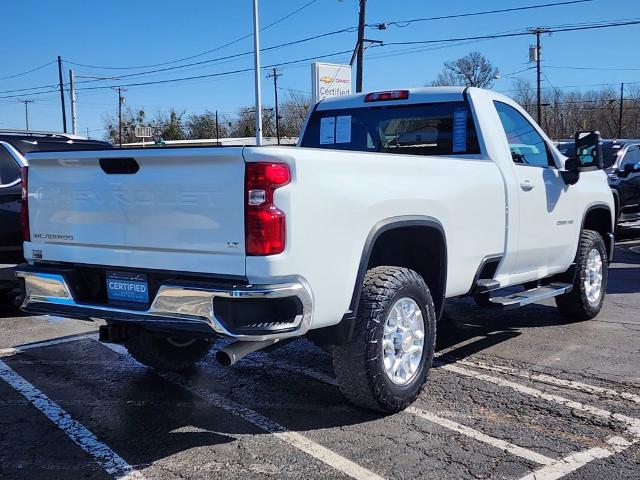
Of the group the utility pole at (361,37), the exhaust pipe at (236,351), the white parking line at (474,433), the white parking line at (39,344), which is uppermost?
the utility pole at (361,37)

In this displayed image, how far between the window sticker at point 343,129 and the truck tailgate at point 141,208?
2673 mm

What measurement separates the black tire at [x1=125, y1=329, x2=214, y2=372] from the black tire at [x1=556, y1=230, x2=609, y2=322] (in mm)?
3538

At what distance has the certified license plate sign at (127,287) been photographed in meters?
3.74

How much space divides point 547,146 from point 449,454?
3.41 meters

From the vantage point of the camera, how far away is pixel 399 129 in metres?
5.76

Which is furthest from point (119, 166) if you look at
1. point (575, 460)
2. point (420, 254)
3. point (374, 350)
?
point (575, 460)

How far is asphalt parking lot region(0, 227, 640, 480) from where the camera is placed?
3.55 meters

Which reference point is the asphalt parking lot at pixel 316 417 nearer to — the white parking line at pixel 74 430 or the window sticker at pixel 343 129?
the white parking line at pixel 74 430

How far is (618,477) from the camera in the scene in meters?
3.39

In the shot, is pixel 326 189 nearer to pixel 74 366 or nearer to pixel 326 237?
pixel 326 237

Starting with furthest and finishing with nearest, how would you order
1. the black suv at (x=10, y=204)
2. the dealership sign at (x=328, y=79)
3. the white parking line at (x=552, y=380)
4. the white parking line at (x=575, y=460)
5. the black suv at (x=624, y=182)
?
the dealership sign at (x=328, y=79) < the black suv at (x=624, y=182) < the black suv at (x=10, y=204) < the white parking line at (x=552, y=380) < the white parking line at (x=575, y=460)

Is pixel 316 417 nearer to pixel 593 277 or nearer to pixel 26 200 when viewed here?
pixel 26 200

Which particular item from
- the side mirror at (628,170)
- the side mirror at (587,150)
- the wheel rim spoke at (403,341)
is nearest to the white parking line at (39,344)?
the wheel rim spoke at (403,341)

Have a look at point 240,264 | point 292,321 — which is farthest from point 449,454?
point 240,264
